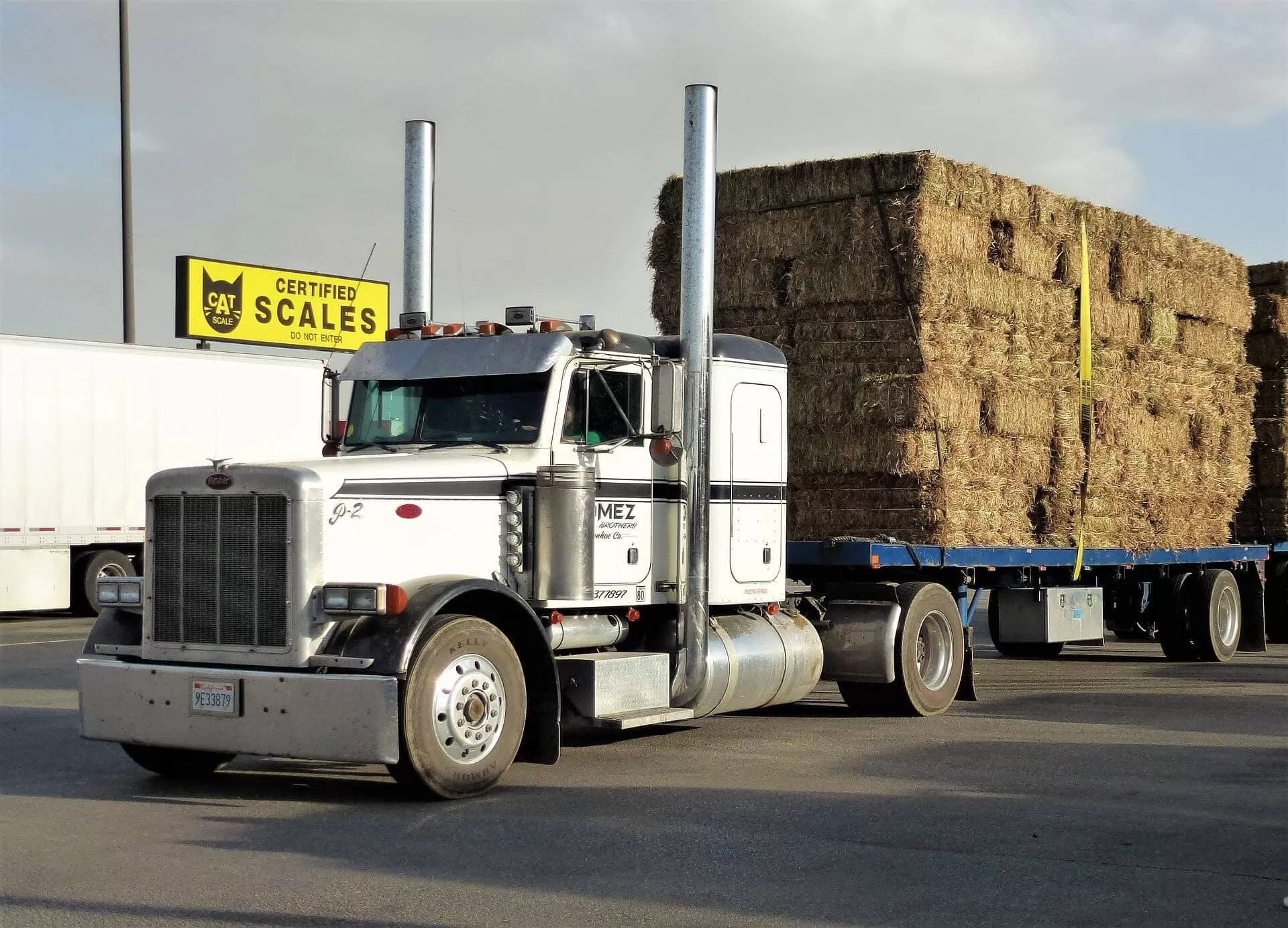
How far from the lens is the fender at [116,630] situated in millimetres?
9977

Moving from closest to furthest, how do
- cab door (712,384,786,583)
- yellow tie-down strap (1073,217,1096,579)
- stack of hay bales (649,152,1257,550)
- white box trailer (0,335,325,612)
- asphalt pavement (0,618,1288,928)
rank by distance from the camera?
asphalt pavement (0,618,1288,928) < cab door (712,384,786,583) < stack of hay bales (649,152,1257,550) < yellow tie-down strap (1073,217,1096,579) < white box trailer (0,335,325,612)

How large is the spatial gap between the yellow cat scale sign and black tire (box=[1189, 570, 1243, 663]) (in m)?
24.5

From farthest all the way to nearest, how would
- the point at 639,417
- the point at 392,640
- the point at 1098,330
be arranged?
1. the point at 1098,330
2. the point at 639,417
3. the point at 392,640

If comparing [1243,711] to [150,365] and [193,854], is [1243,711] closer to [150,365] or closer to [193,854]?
[193,854]

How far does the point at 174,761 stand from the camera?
1011cm

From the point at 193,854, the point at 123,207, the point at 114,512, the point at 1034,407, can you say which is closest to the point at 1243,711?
the point at 1034,407

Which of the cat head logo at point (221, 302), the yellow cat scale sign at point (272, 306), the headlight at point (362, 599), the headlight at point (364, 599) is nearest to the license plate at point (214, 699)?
the headlight at point (364, 599)

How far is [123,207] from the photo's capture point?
3391 cm

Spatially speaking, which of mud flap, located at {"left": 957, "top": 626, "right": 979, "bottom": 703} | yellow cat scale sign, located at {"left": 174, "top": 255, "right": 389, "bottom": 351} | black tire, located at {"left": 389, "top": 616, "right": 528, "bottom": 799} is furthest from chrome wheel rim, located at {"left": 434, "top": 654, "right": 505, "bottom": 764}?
yellow cat scale sign, located at {"left": 174, "top": 255, "right": 389, "bottom": 351}

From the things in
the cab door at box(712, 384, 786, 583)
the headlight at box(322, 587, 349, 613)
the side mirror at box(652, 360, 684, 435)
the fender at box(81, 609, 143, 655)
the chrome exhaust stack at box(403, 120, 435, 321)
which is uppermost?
the chrome exhaust stack at box(403, 120, 435, 321)

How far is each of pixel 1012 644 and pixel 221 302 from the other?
28406mm

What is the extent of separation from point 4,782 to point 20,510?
14.7 meters

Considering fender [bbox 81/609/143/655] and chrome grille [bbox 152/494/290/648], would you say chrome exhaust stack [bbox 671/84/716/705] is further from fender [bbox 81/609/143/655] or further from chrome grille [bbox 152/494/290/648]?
fender [bbox 81/609/143/655]

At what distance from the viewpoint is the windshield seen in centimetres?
1055
